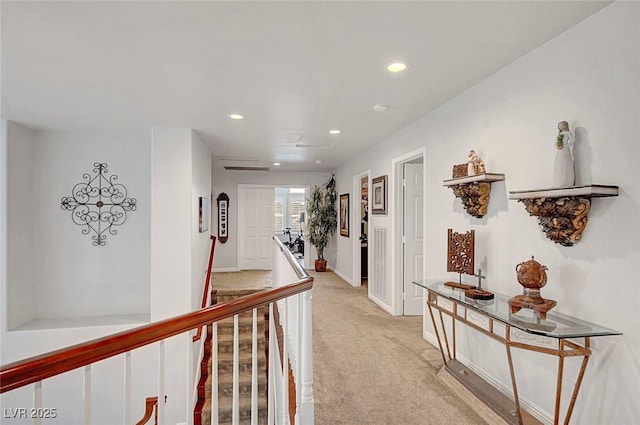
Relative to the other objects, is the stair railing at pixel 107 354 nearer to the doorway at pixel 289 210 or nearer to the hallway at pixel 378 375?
the hallway at pixel 378 375

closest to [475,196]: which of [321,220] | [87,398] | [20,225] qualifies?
[87,398]

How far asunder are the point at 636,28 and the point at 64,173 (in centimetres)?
557

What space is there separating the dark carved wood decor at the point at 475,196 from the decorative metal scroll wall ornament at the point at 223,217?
584cm

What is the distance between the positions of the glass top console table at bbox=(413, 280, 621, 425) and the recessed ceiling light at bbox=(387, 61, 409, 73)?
5.57 ft

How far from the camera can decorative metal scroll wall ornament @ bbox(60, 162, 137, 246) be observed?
4.38 metres

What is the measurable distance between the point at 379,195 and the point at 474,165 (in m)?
2.45

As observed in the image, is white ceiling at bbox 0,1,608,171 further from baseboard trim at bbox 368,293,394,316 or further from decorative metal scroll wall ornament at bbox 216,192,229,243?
decorative metal scroll wall ornament at bbox 216,192,229,243

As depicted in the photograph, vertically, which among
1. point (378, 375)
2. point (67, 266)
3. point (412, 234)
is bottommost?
point (378, 375)

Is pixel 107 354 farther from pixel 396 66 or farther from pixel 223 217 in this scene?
pixel 223 217

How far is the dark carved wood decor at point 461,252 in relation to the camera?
2.58 metres

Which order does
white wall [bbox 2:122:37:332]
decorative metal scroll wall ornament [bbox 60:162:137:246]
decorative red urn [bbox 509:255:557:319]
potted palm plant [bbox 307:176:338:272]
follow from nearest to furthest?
decorative red urn [bbox 509:255:557:319]
white wall [bbox 2:122:37:332]
decorative metal scroll wall ornament [bbox 60:162:137:246]
potted palm plant [bbox 307:176:338:272]

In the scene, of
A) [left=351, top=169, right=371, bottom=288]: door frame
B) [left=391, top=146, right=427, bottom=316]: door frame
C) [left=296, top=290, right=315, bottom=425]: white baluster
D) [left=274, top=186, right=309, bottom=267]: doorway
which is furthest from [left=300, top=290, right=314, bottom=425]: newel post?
[left=274, top=186, right=309, bottom=267]: doorway

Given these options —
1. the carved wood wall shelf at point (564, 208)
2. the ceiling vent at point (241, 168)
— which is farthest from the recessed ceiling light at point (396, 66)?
the ceiling vent at point (241, 168)

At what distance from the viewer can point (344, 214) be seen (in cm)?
696
